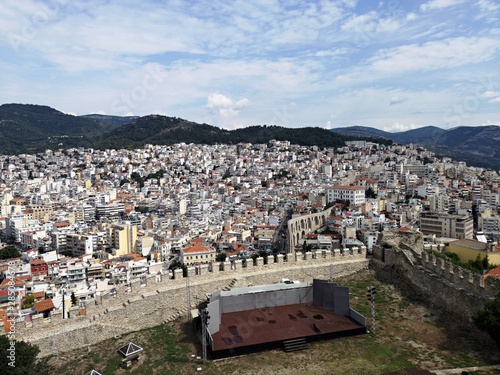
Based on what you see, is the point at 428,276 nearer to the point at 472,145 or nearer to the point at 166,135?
the point at 166,135

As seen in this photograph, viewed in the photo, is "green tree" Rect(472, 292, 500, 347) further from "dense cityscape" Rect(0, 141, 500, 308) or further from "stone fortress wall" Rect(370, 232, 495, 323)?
"dense cityscape" Rect(0, 141, 500, 308)

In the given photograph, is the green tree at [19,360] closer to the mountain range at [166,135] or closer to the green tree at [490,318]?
the green tree at [490,318]

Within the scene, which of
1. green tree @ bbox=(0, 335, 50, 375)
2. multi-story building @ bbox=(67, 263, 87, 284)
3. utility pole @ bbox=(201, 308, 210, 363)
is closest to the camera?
green tree @ bbox=(0, 335, 50, 375)

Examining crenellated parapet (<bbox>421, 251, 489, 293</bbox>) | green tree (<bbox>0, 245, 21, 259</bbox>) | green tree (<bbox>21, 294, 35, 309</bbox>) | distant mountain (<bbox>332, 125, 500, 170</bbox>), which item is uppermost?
distant mountain (<bbox>332, 125, 500, 170</bbox>)

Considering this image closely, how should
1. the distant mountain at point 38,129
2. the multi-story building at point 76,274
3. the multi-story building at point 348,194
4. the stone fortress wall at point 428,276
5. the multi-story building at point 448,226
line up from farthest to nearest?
the distant mountain at point 38,129, the multi-story building at point 348,194, the multi-story building at point 448,226, the multi-story building at point 76,274, the stone fortress wall at point 428,276

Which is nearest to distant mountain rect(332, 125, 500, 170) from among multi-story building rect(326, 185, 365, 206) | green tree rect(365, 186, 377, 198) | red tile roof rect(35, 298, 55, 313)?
green tree rect(365, 186, 377, 198)

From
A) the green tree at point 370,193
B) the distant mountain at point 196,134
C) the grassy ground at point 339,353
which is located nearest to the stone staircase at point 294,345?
the grassy ground at point 339,353
